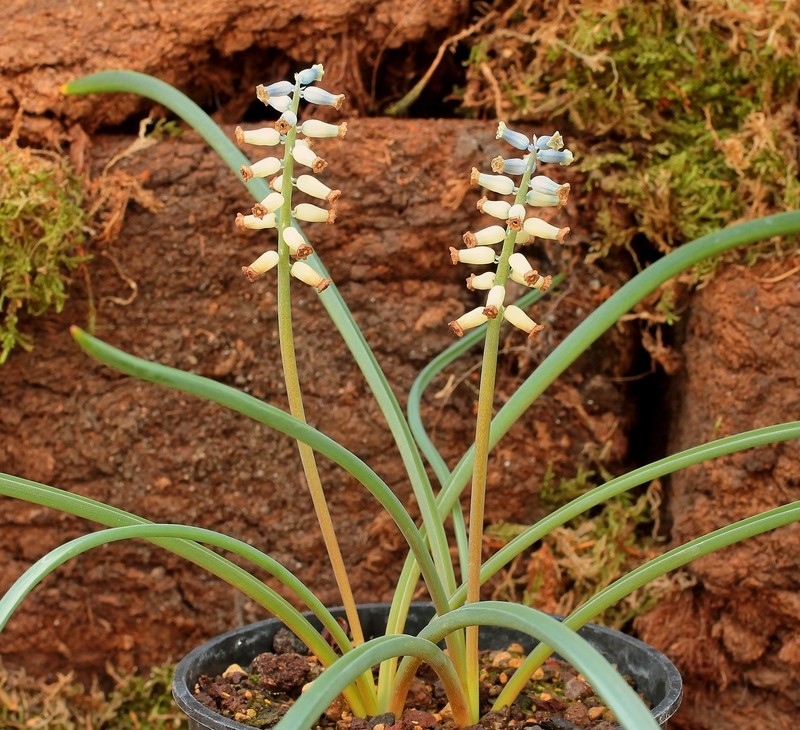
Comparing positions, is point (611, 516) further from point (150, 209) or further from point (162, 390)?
point (150, 209)

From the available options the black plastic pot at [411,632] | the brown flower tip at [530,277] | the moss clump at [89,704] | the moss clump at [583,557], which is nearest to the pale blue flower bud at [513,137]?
the brown flower tip at [530,277]

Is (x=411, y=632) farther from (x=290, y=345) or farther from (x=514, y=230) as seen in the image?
(x=514, y=230)

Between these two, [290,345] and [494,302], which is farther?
[290,345]

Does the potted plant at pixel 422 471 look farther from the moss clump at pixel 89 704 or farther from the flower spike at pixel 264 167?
the moss clump at pixel 89 704

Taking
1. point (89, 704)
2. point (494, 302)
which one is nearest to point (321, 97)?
point (494, 302)

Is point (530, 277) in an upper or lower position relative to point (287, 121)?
lower

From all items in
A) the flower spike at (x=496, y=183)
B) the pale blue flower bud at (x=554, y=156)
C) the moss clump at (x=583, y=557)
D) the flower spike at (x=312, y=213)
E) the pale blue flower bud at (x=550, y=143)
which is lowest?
the moss clump at (x=583, y=557)
